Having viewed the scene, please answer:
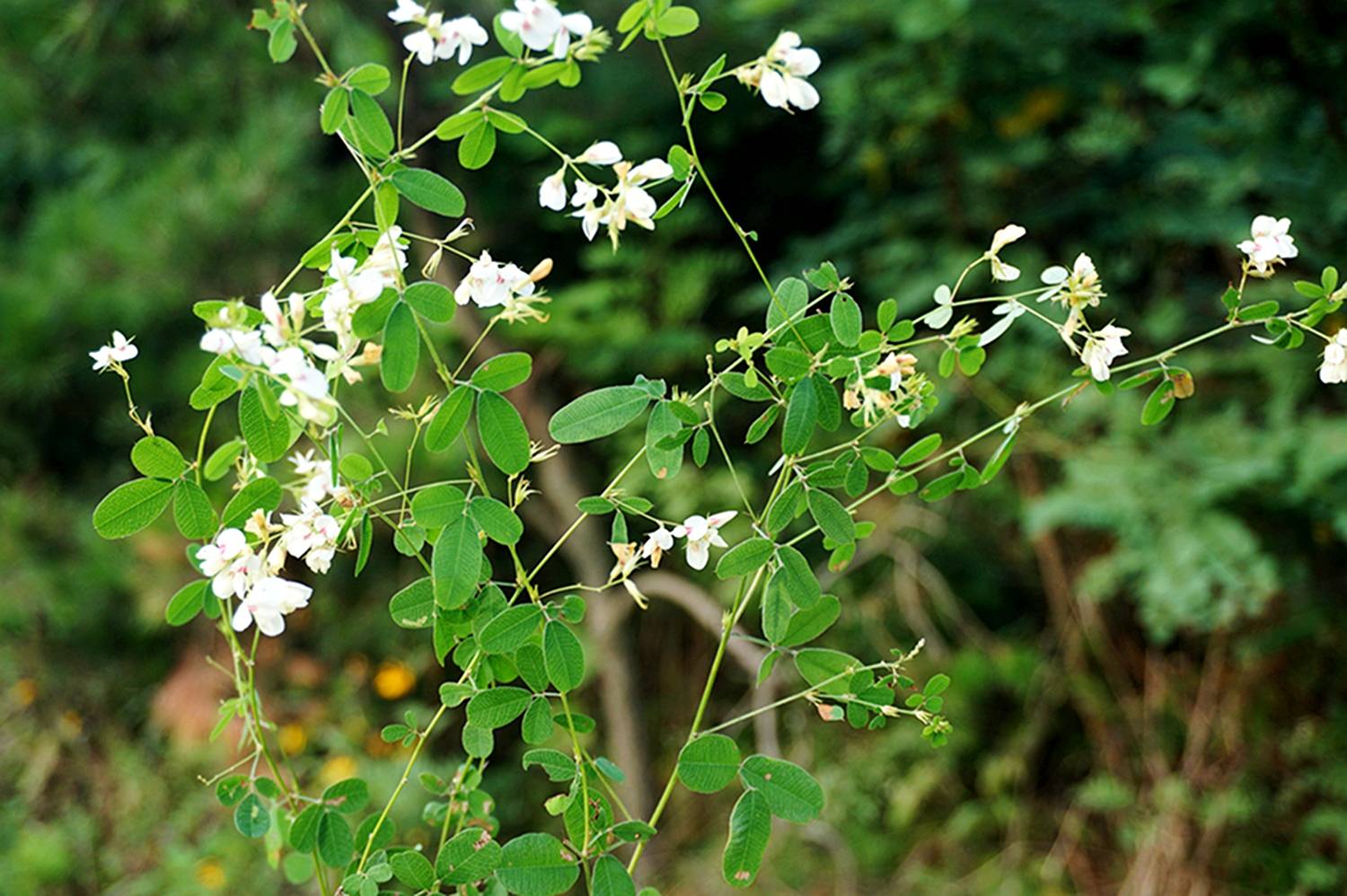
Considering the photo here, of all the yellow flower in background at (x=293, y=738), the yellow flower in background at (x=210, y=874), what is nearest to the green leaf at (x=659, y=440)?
the yellow flower in background at (x=210, y=874)

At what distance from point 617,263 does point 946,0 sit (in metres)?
0.62

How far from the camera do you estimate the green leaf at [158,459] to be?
1.91 feet

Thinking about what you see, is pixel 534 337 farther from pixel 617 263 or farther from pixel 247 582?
pixel 247 582

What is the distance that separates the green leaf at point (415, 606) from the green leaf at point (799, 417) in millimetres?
189

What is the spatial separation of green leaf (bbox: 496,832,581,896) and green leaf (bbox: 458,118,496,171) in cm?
33

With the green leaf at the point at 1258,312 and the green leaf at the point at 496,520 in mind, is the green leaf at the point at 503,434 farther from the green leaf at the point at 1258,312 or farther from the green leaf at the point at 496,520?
the green leaf at the point at 1258,312

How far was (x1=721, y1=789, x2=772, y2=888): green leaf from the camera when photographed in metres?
0.57

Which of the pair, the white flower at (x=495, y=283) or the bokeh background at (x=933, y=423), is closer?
the white flower at (x=495, y=283)

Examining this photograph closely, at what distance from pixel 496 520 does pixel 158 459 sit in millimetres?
176

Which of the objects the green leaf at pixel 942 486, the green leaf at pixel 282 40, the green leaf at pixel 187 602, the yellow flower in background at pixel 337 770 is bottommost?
the yellow flower in background at pixel 337 770

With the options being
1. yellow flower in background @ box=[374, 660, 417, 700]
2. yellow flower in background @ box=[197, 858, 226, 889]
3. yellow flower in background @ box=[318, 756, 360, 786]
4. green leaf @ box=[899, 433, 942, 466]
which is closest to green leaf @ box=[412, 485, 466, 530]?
green leaf @ box=[899, 433, 942, 466]

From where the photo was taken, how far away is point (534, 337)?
1.87 meters

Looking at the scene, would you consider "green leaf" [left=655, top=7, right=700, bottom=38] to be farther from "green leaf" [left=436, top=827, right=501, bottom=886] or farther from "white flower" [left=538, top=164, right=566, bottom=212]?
"green leaf" [left=436, top=827, right=501, bottom=886]

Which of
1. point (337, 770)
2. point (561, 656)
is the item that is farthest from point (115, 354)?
point (337, 770)
